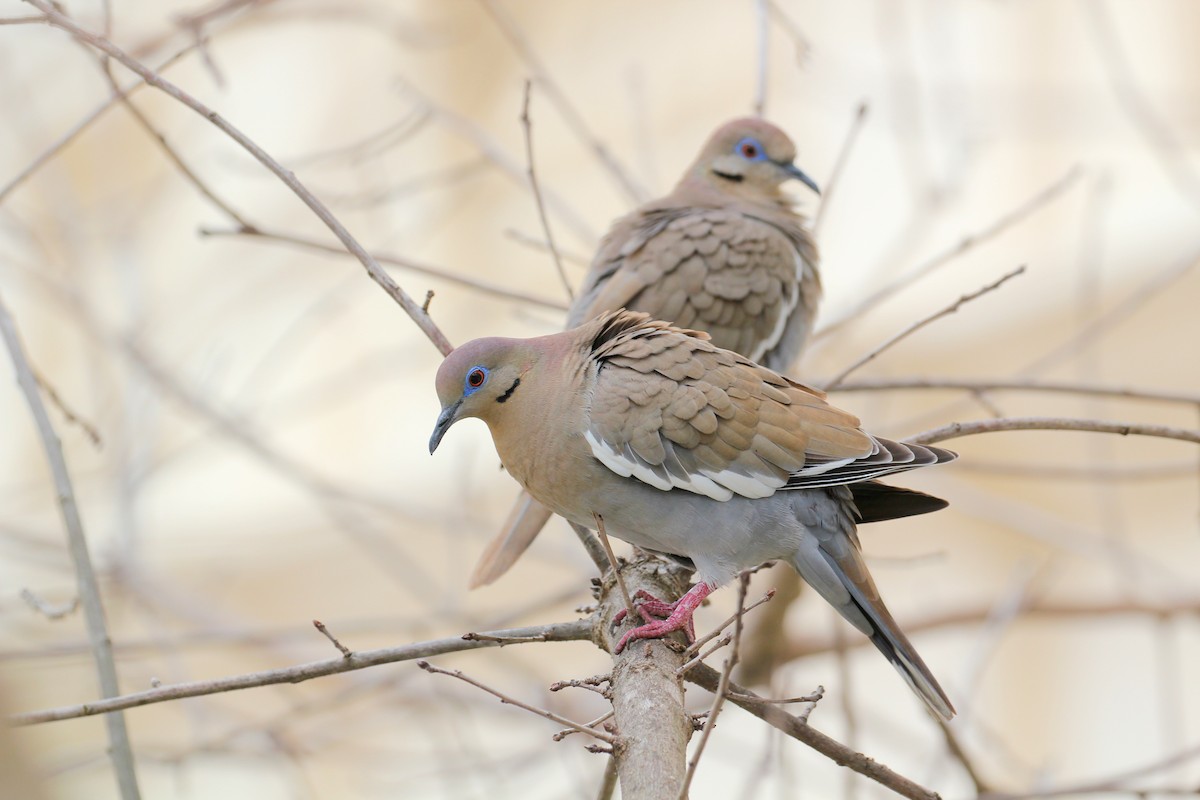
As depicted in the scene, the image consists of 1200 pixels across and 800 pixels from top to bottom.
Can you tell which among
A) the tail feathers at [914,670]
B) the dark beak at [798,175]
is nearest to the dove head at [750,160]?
the dark beak at [798,175]

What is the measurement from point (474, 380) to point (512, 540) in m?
0.53

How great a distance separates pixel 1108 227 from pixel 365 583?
586cm

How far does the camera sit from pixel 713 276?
128 inches

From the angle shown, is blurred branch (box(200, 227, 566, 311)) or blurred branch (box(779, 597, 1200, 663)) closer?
blurred branch (box(200, 227, 566, 311))

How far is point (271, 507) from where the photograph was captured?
9000 mm

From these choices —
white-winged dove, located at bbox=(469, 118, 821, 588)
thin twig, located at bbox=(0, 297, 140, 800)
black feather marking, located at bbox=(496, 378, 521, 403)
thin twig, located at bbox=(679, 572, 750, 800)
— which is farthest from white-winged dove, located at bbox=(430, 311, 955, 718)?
thin twig, located at bbox=(679, 572, 750, 800)

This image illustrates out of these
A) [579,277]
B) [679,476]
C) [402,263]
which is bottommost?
[679,476]

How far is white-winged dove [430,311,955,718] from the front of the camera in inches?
94.3

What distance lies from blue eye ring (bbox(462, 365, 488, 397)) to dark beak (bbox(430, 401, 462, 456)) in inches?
1.2

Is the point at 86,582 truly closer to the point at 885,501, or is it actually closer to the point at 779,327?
the point at 885,501

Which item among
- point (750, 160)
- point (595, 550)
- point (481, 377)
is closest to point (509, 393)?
point (481, 377)

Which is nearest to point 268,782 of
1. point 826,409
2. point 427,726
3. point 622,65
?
point 427,726

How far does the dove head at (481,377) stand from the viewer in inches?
95.4

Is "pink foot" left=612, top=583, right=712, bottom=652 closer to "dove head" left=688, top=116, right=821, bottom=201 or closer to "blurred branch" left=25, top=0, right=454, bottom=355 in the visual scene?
"blurred branch" left=25, top=0, right=454, bottom=355
